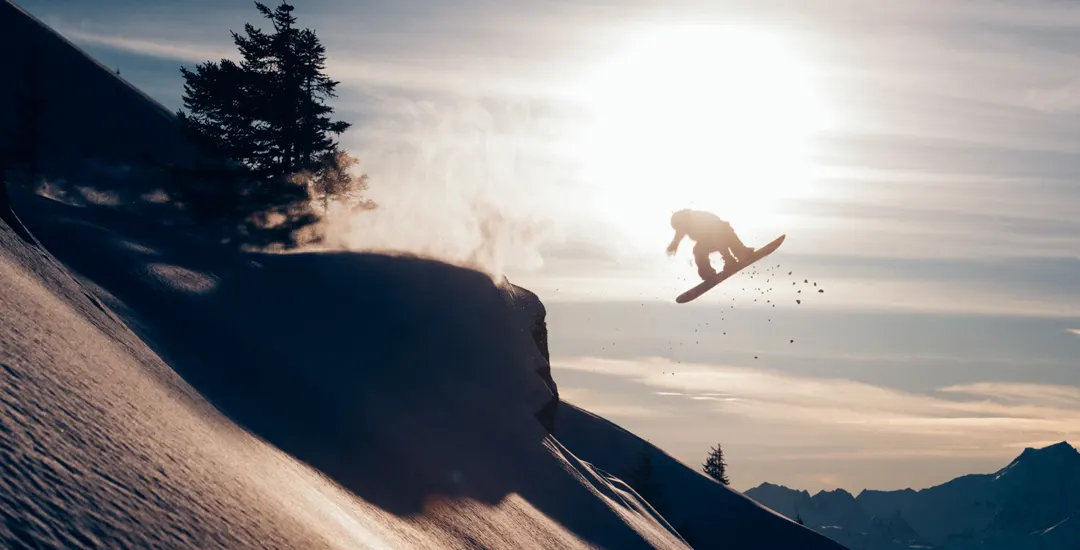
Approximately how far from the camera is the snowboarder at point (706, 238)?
30.7m

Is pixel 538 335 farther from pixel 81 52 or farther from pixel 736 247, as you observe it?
pixel 81 52

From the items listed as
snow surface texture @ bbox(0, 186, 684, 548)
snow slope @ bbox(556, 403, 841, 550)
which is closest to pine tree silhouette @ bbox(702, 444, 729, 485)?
snow slope @ bbox(556, 403, 841, 550)

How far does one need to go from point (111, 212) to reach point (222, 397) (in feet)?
56.0

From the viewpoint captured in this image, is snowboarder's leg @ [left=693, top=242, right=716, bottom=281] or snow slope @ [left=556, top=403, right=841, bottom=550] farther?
snow slope @ [left=556, top=403, right=841, bottom=550]

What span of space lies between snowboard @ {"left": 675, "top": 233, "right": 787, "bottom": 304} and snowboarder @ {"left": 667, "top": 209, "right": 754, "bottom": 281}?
0.20m

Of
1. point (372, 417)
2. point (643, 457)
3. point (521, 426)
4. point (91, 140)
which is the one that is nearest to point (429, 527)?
point (372, 417)

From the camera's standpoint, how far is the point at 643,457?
8231 centimetres

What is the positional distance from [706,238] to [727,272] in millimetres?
3171

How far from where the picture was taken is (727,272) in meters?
35.1

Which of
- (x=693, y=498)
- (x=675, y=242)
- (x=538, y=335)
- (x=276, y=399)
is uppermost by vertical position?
(x=675, y=242)

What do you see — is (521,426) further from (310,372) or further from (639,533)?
(310,372)

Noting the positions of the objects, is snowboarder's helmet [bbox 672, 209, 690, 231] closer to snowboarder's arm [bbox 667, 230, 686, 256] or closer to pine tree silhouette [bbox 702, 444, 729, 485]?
snowboarder's arm [bbox 667, 230, 686, 256]

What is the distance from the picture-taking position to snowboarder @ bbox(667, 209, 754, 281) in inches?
1207

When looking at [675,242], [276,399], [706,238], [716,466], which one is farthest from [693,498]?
[276,399]
